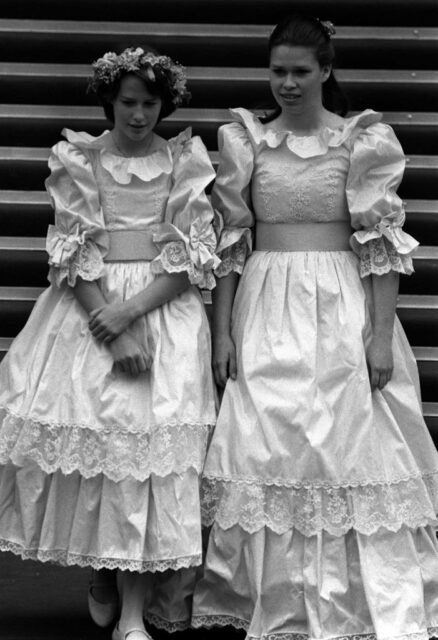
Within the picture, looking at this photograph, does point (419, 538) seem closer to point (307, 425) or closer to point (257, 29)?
point (307, 425)

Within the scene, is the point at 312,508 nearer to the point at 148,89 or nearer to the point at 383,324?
the point at 383,324

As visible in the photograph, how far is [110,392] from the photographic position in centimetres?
431

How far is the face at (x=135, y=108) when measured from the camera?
4.41 meters

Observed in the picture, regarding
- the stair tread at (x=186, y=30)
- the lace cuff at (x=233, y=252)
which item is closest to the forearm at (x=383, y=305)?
the lace cuff at (x=233, y=252)

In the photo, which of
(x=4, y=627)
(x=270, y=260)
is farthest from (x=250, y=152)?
(x=4, y=627)

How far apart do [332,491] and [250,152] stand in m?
1.07

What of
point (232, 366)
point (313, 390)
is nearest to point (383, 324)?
point (313, 390)

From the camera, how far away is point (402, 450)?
4.39m

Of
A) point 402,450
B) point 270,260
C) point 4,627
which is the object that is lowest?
point 4,627

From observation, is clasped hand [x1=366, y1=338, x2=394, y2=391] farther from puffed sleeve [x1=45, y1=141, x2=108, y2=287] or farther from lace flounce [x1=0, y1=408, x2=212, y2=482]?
puffed sleeve [x1=45, y1=141, x2=108, y2=287]

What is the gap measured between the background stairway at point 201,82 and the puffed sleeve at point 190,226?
3.89 ft

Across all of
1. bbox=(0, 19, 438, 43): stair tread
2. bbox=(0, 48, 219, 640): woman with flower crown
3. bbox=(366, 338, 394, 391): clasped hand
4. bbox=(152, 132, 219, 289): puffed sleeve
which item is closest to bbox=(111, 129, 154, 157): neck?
bbox=(0, 48, 219, 640): woman with flower crown

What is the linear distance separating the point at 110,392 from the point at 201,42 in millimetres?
1952

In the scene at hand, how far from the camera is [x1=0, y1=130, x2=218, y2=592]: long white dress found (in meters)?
4.25
